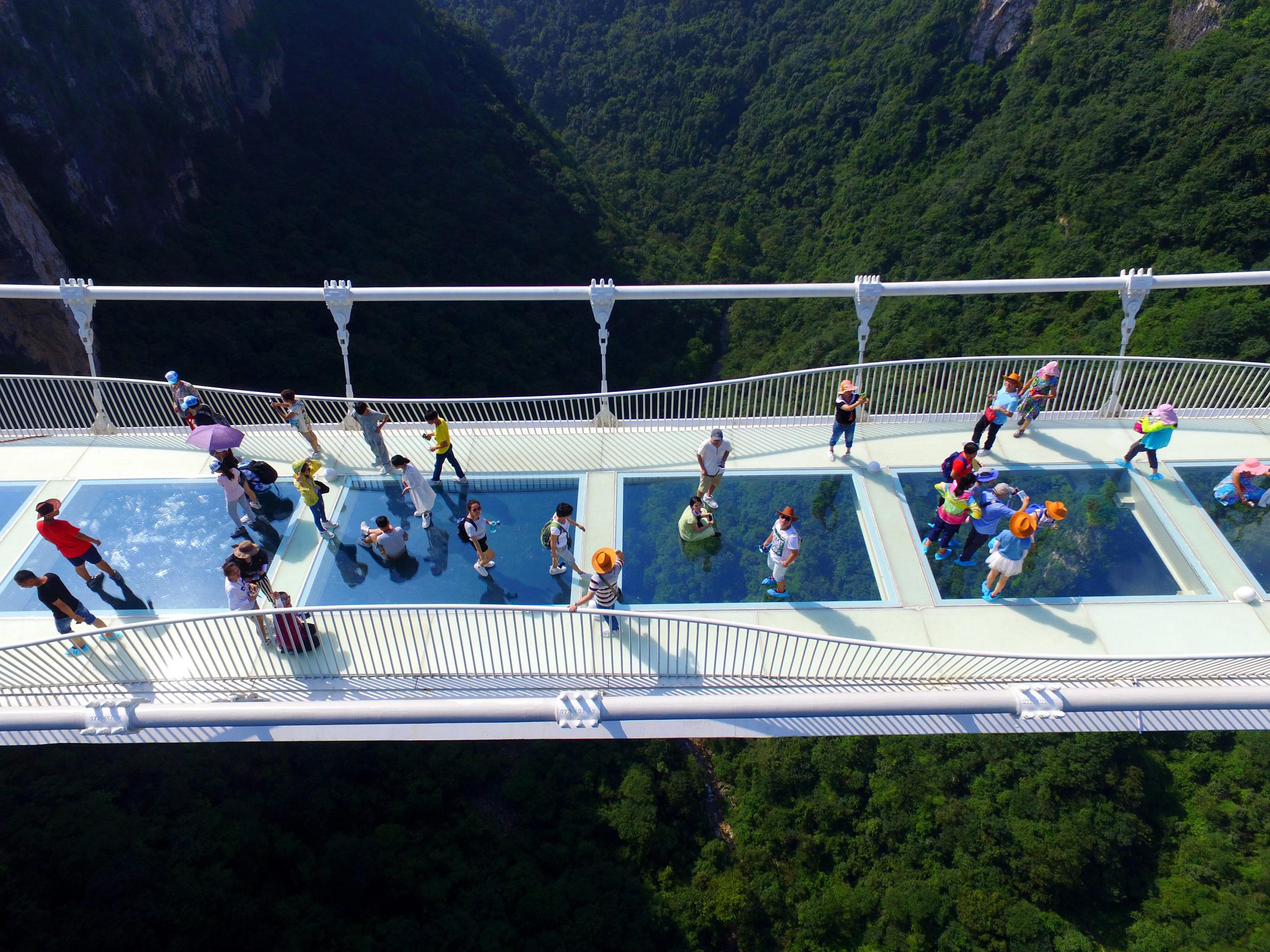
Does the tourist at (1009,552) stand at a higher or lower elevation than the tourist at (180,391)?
lower

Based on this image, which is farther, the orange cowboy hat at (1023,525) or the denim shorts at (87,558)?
the denim shorts at (87,558)

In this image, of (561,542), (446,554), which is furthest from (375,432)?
(561,542)

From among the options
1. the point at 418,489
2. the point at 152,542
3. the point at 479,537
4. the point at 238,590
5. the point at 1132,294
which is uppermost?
the point at 1132,294

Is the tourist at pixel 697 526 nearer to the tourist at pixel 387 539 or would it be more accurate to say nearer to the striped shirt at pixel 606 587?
the striped shirt at pixel 606 587

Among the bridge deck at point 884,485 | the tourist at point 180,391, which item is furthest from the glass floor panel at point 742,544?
the tourist at point 180,391

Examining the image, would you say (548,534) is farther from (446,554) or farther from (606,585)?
(446,554)

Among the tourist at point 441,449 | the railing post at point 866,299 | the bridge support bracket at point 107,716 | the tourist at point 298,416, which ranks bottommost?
the bridge support bracket at point 107,716

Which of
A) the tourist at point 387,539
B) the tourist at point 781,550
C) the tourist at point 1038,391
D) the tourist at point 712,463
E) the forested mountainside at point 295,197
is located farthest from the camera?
the forested mountainside at point 295,197
